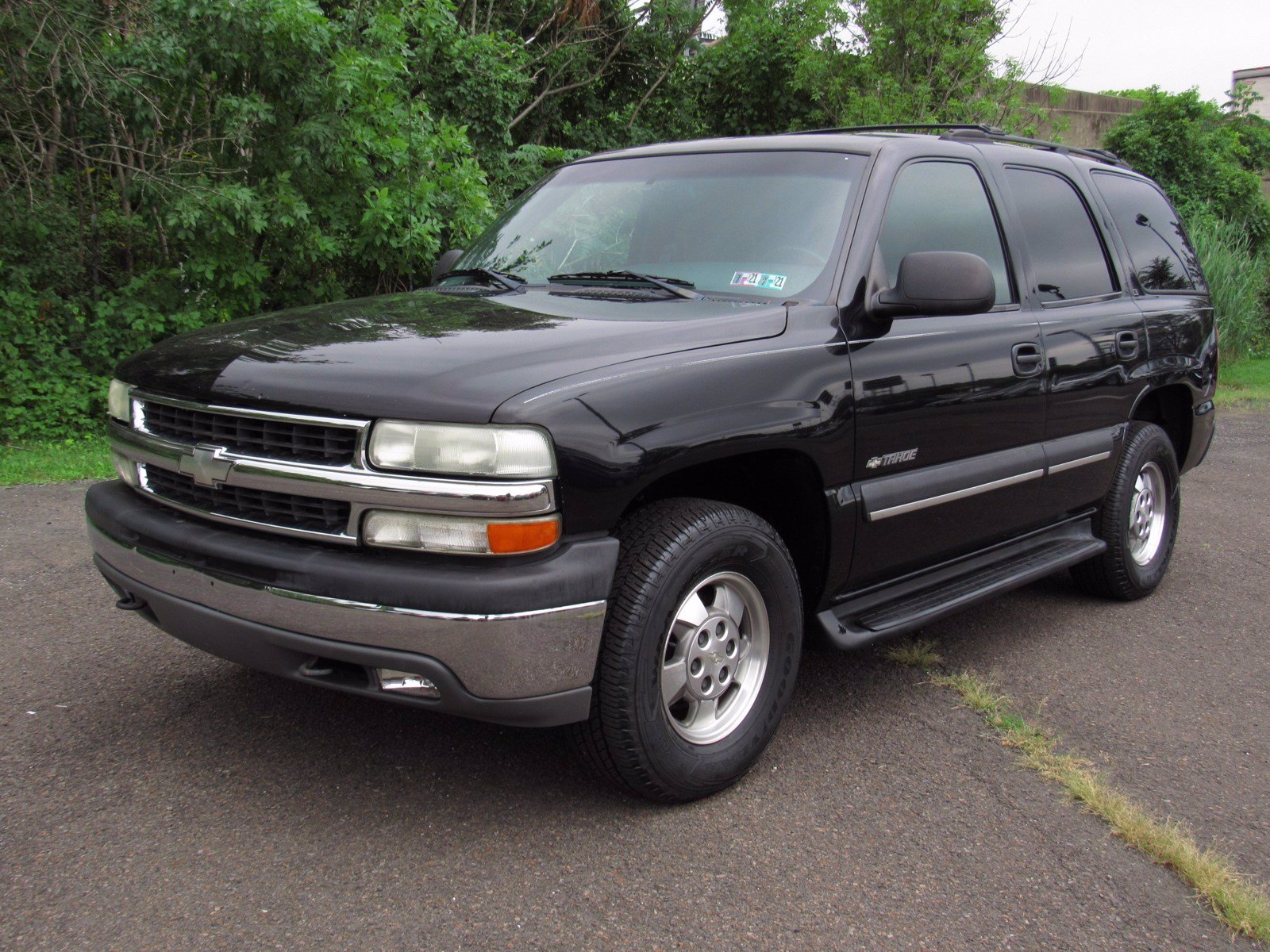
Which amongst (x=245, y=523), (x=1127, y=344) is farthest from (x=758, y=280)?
(x=1127, y=344)

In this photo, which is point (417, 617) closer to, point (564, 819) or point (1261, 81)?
point (564, 819)

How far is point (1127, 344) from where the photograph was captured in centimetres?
A: 479

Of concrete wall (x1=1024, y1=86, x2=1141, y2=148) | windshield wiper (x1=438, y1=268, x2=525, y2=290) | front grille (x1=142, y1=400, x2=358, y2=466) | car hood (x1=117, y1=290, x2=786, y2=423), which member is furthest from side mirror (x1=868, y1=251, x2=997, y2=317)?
concrete wall (x1=1024, y1=86, x2=1141, y2=148)

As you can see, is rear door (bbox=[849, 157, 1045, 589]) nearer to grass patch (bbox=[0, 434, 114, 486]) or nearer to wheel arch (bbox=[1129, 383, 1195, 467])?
wheel arch (bbox=[1129, 383, 1195, 467])

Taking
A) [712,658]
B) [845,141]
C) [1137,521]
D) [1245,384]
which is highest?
[845,141]

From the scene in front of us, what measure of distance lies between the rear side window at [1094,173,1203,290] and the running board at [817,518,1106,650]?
4.16 feet

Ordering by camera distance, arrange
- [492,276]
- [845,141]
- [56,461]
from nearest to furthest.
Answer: [845,141]
[492,276]
[56,461]

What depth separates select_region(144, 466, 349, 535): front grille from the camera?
2766 mm

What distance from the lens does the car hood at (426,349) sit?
2.72 metres

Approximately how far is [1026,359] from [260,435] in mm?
2715

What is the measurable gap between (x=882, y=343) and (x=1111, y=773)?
57.9 inches

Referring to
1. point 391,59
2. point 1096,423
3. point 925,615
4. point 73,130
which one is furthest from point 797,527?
point 73,130

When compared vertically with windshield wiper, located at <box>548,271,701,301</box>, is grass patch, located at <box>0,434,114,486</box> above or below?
below

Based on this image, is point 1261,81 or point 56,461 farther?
point 1261,81
